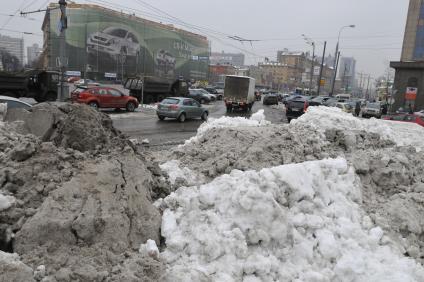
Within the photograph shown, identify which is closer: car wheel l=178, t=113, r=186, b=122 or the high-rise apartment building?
car wheel l=178, t=113, r=186, b=122

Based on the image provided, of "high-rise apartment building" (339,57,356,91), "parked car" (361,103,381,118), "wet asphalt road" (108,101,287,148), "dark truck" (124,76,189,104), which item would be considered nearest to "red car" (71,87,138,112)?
"wet asphalt road" (108,101,287,148)

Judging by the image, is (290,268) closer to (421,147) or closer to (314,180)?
(314,180)

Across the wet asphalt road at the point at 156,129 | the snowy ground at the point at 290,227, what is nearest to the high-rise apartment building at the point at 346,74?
the wet asphalt road at the point at 156,129

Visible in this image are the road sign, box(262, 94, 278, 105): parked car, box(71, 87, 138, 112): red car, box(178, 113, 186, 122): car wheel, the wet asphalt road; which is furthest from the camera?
Answer: box(262, 94, 278, 105): parked car

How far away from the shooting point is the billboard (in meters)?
65.8

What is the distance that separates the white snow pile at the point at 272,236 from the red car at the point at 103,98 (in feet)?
63.1

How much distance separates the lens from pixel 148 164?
6.11m

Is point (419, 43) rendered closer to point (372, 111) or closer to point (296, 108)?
point (372, 111)

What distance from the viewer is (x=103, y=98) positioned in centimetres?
2417

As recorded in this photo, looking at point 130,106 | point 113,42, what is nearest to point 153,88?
point 130,106

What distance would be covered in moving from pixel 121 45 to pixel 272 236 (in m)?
73.4

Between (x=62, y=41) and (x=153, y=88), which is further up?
(x=62, y=41)

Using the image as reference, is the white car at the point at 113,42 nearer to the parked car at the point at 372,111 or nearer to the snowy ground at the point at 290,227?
the parked car at the point at 372,111

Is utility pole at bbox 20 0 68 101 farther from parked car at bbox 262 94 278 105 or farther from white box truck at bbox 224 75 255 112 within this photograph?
parked car at bbox 262 94 278 105
